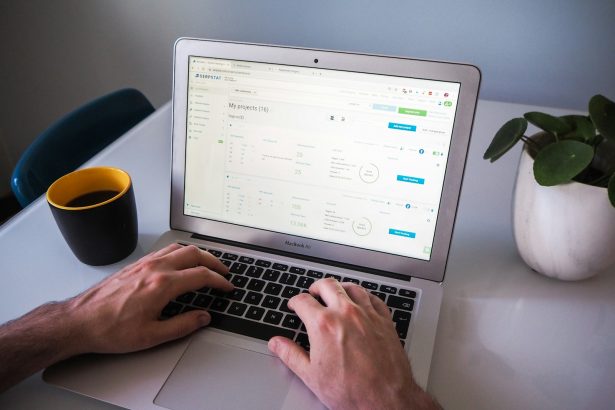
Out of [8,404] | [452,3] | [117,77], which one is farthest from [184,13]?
[8,404]

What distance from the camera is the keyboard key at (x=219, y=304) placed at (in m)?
0.63

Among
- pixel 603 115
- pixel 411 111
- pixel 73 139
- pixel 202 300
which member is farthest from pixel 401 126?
pixel 73 139

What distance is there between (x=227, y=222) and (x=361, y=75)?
300 millimetres

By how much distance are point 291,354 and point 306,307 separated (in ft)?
0.19

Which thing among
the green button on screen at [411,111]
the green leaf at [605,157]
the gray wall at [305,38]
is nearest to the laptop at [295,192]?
the green button on screen at [411,111]

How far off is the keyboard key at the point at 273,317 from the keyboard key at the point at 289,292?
0.10 feet

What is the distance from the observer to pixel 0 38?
1.78 m

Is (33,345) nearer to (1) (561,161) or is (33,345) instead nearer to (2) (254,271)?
(2) (254,271)

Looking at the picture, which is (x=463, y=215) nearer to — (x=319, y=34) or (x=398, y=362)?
(x=398, y=362)

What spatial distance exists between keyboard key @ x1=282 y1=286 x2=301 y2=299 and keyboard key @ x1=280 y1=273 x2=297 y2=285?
0.01m

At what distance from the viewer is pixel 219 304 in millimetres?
636

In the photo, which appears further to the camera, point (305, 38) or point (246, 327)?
point (305, 38)

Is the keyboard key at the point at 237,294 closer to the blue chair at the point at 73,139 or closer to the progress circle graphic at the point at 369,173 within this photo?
the progress circle graphic at the point at 369,173

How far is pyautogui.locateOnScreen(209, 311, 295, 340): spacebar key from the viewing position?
595mm
